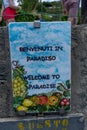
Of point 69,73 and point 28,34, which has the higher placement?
point 28,34

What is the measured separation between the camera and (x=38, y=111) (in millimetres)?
4027

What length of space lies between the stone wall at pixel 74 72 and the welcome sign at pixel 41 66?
0.27 feet

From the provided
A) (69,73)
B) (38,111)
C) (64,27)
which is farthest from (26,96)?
(64,27)

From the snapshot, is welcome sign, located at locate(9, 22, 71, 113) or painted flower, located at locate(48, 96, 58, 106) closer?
welcome sign, located at locate(9, 22, 71, 113)

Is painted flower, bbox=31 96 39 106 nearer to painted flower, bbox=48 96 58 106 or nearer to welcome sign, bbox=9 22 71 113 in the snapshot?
welcome sign, bbox=9 22 71 113

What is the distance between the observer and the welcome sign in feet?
12.7

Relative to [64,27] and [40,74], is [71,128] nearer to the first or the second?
[40,74]

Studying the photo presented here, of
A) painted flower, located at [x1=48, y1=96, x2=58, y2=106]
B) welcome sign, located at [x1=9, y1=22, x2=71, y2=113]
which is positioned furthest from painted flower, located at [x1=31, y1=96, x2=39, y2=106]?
painted flower, located at [x1=48, y1=96, x2=58, y2=106]

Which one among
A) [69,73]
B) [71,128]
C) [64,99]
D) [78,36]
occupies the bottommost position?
[71,128]

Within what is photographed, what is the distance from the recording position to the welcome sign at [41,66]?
3871 millimetres

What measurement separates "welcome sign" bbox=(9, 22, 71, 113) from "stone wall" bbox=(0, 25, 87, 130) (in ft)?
0.27

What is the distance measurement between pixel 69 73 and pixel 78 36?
0.36 m

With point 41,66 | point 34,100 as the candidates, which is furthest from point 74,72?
point 34,100

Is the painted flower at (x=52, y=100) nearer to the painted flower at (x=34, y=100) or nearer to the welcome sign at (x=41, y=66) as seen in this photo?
the welcome sign at (x=41, y=66)
